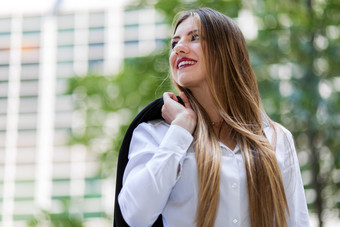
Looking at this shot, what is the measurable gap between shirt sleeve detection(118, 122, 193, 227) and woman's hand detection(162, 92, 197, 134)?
0.04m

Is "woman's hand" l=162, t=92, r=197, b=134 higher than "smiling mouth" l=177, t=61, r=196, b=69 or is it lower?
lower

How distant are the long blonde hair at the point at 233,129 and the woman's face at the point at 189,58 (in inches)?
0.9

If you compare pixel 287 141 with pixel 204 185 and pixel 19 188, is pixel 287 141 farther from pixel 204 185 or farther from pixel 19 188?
pixel 19 188

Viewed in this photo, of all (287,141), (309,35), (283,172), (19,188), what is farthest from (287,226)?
(19,188)

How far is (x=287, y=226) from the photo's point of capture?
1.51m

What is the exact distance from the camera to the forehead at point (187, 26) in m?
1.64

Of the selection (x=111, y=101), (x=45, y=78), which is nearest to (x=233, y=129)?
(x=111, y=101)

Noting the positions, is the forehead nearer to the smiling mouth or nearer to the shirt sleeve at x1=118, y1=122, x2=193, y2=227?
the smiling mouth

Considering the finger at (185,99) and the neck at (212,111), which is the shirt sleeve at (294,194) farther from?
the finger at (185,99)

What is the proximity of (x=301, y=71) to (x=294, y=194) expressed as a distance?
14.1 ft

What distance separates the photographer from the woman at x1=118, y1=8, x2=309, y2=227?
4.63 feet

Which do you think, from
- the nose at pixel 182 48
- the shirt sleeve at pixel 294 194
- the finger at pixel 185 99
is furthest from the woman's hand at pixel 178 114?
the shirt sleeve at pixel 294 194

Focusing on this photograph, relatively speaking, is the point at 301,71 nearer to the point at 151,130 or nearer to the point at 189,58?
the point at 189,58

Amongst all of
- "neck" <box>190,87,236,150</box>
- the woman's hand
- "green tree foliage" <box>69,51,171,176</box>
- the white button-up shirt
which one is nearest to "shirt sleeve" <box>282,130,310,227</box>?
the white button-up shirt
